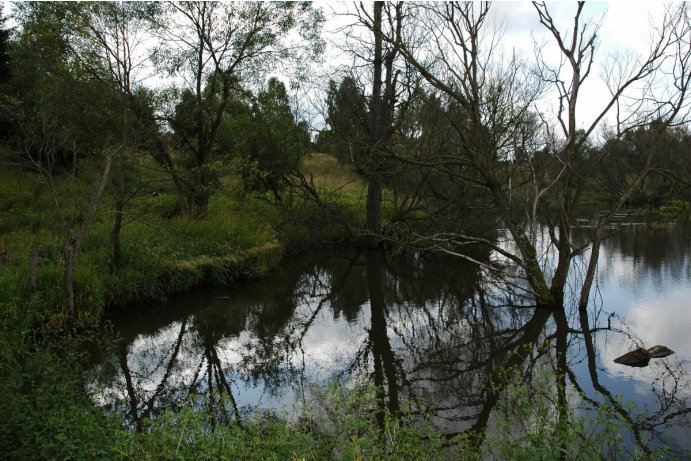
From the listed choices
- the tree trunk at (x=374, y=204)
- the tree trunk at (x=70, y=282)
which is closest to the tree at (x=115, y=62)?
the tree trunk at (x=70, y=282)

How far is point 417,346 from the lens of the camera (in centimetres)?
933

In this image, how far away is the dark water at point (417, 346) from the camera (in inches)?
268

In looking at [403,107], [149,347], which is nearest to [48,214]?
[149,347]

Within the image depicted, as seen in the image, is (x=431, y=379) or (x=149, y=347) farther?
(x=149, y=347)

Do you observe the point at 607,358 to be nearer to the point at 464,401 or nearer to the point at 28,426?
the point at 464,401

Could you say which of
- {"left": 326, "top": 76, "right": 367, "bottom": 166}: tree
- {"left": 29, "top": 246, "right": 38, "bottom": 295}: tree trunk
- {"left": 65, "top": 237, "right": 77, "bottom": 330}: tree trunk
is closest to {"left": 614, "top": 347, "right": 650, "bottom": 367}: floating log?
{"left": 65, "top": 237, "right": 77, "bottom": 330}: tree trunk

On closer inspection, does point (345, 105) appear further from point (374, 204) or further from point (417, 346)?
point (417, 346)

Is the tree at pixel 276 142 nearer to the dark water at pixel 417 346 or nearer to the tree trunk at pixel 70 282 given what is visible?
the dark water at pixel 417 346

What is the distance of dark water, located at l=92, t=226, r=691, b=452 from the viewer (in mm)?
6805

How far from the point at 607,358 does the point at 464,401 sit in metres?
2.97

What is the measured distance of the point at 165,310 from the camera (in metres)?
11.7

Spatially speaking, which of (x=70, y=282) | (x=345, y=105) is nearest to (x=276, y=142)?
(x=345, y=105)

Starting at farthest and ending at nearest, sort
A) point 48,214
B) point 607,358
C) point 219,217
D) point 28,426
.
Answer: point 219,217, point 48,214, point 607,358, point 28,426

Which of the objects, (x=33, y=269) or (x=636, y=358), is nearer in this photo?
(x=636, y=358)
